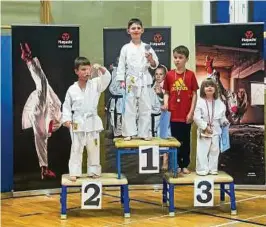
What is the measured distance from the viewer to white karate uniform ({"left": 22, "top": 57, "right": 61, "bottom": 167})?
6.04m

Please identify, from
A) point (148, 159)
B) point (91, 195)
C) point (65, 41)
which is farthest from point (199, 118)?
point (65, 41)

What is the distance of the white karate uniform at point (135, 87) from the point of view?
5281 millimetres

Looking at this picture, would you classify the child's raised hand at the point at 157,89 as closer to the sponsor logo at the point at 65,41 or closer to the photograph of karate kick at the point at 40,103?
the photograph of karate kick at the point at 40,103

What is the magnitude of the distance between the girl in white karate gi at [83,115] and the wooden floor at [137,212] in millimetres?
391

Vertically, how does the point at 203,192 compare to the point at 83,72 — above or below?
below

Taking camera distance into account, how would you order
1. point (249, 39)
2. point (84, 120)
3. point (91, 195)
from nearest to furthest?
point (91, 195)
point (84, 120)
point (249, 39)

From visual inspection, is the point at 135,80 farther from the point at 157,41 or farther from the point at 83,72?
the point at 157,41

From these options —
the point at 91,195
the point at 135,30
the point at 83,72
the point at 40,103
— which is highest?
the point at 135,30

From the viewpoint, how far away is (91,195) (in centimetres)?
507

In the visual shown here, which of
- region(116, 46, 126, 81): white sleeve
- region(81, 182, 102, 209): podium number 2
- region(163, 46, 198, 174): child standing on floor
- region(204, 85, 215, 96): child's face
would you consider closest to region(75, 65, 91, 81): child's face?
region(116, 46, 126, 81): white sleeve

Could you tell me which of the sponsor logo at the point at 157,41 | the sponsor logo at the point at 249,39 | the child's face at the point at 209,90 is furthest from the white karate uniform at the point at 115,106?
the sponsor logo at the point at 249,39

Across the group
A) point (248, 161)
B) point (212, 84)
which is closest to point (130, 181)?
point (248, 161)

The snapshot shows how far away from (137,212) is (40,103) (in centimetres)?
156

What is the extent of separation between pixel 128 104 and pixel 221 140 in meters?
0.88
